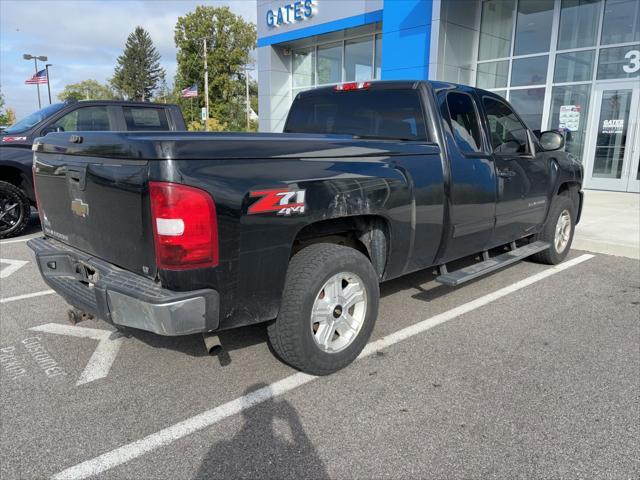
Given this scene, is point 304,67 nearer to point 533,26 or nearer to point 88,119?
point 533,26

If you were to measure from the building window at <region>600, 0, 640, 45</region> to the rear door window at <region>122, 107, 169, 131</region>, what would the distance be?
11118mm

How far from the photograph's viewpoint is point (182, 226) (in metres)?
2.39

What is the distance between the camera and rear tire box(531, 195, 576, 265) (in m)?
5.58

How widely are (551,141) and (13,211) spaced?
23.7 feet

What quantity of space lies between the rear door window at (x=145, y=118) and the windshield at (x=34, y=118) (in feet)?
3.34

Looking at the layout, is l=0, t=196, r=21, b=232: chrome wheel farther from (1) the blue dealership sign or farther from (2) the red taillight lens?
(1) the blue dealership sign

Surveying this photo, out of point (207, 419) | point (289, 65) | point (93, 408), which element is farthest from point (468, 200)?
point (289, 65)

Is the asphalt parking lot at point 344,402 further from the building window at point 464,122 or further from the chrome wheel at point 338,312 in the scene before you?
the building window at point 464,122

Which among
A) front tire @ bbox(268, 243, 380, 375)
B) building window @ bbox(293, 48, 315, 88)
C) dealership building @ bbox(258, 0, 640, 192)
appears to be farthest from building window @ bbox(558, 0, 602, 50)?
front tire @ bbox(268, 243, 380, 375)

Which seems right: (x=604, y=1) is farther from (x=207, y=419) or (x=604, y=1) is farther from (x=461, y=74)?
(x=207, y=419)

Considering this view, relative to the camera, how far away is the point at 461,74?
14.2m

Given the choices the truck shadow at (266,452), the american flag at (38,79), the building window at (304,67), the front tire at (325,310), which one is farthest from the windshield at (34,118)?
the american flag at (38,79)

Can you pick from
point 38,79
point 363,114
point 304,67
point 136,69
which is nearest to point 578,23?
point 304,67

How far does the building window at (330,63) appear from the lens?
1908cm
